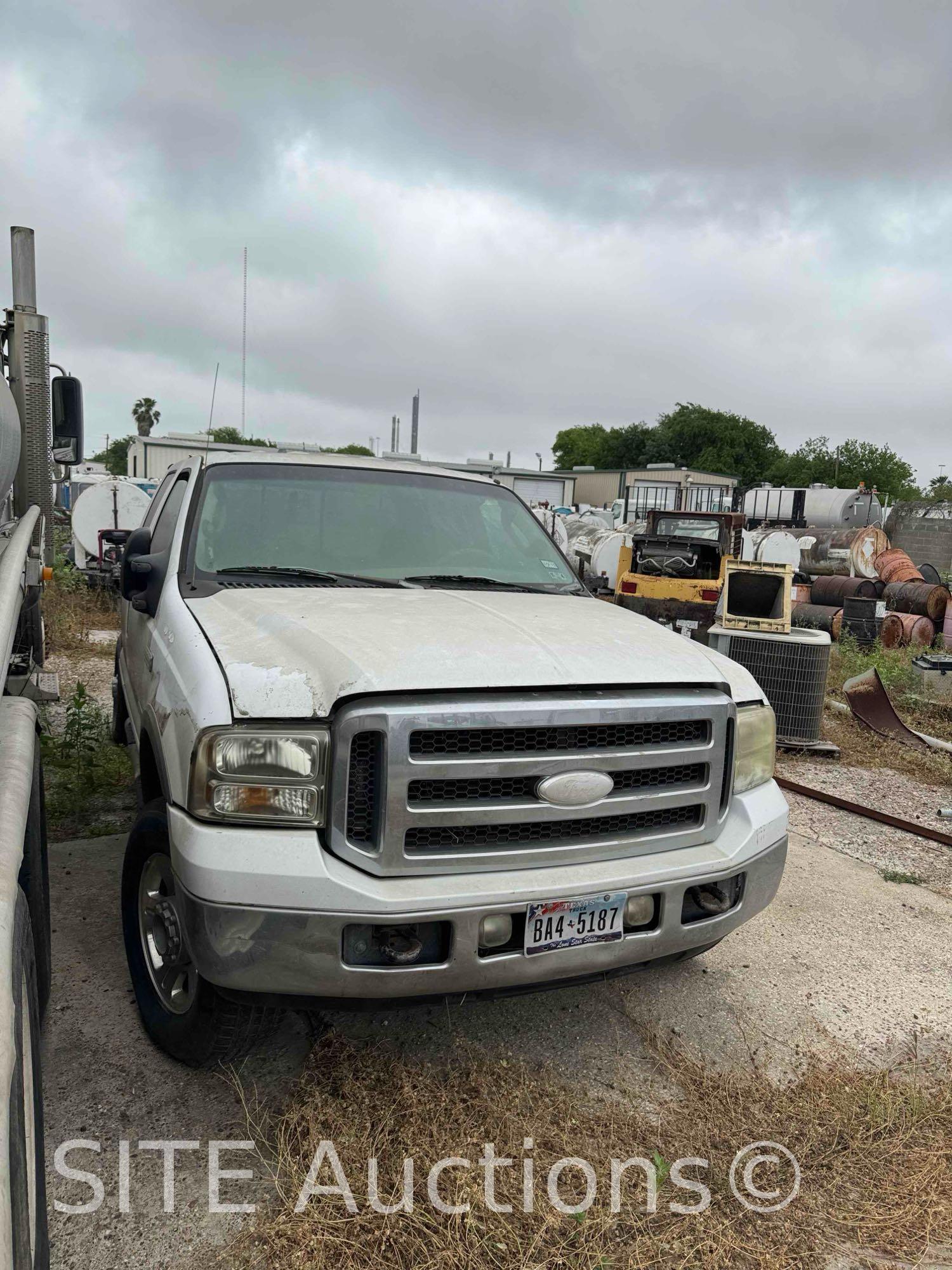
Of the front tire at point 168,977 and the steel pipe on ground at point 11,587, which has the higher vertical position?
the steel pipe on ground at point 11,587

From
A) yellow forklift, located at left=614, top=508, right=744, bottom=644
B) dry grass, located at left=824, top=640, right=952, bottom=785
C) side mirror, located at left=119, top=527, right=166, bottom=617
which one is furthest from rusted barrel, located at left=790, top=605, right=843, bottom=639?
side mirror, located at left=119, top=527, right=166, bottom=617

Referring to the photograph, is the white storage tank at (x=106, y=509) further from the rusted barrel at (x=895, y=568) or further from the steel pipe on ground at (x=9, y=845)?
the rusted barrel at (x=895, y=568)

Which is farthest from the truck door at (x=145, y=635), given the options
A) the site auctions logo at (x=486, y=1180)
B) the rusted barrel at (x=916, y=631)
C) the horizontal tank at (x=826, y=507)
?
the horizontal tank at (x=826, y=507)

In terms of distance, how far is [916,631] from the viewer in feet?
45.3

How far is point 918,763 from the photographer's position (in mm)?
7344

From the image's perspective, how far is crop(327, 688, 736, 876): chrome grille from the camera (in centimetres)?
223

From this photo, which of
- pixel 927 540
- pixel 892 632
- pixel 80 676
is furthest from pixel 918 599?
pixel 80 676

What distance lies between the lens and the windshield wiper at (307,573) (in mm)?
3348

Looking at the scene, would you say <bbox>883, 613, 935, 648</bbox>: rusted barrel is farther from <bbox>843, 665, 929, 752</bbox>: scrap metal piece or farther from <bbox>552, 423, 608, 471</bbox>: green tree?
<bbox>552, 423, 608, 471</bbox>: green tree

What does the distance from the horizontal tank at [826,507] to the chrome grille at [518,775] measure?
1104 inches

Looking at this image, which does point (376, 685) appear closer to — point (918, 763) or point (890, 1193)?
point (890, 1193)

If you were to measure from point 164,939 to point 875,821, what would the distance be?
475cm

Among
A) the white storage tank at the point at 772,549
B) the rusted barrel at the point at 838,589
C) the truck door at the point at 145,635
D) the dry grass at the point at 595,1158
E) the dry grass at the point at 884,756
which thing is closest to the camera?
the dry grass at the point at 595,1158

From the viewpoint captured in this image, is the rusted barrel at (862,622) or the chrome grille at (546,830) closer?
the chrome grille at (546,830)
